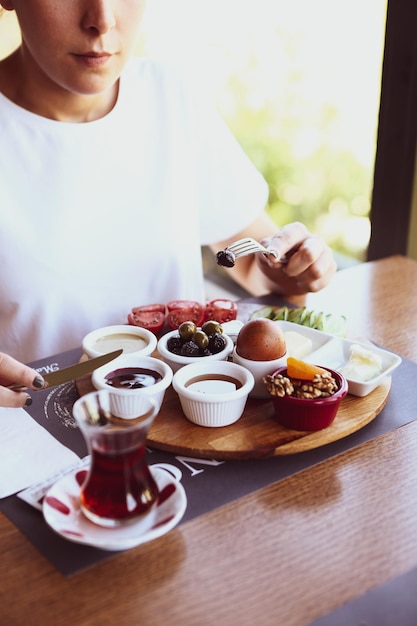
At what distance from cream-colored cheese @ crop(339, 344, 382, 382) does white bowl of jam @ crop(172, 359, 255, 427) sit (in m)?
0.20

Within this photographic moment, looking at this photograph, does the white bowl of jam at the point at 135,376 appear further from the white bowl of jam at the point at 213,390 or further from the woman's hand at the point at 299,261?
the woman's hand at the point at 299,261

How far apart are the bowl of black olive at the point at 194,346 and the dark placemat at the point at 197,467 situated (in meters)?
0.19

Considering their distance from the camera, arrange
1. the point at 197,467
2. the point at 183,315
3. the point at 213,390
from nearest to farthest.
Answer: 1. the point at 197,467
2. the point at 213,390
3. the point at 183,315

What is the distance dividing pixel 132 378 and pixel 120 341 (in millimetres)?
222

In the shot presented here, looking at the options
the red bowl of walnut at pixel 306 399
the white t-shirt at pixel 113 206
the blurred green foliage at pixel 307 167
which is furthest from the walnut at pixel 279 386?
the blurred green foliage at pixel 307 167

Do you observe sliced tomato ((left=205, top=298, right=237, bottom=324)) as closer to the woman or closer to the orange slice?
the woman

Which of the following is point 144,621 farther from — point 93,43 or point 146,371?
point 93,43

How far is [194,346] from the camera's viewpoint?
4.31 ft

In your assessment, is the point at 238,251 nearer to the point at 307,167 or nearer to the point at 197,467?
the point at 197,467

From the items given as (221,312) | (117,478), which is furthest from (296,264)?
(117,478)

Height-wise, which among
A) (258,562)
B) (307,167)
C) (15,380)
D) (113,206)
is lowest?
(307,167)

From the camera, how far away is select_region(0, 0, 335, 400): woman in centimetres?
160

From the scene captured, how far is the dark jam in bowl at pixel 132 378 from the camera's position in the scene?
1183 millimetres

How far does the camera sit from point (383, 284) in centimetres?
184
